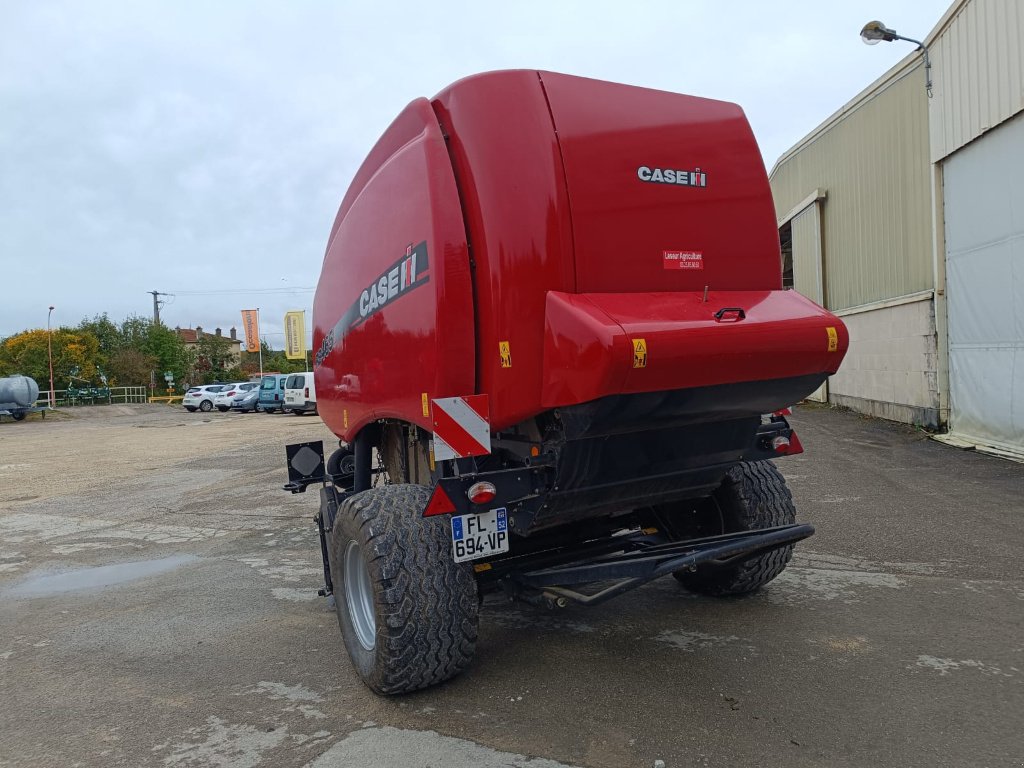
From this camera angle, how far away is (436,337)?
3369 millimetres

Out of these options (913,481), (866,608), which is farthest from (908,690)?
(913,481)

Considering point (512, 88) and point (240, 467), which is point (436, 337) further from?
point (240, 467)

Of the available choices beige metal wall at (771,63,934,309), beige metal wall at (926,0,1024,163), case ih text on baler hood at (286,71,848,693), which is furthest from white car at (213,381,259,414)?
case ih text on baler hood at (286,71,848,693)

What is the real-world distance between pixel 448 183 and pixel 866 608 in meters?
3.62

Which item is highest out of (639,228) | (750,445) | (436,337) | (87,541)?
(639,228)

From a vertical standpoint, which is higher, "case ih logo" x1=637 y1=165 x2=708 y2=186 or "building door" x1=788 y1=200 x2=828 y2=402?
"building door" x1=788 y1=200 x2=828 y2=402

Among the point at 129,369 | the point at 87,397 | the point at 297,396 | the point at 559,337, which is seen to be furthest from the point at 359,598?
the point at 129,369

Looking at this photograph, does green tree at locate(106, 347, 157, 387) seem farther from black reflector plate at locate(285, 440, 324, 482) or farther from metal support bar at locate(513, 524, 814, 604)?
metal support bar at locate(513, 524, 814, 604)

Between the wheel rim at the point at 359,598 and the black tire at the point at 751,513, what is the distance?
209 cm

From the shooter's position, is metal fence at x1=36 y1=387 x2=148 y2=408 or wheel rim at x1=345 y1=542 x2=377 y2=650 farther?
metal fence at x1=36 y1=387 x2=148 y2=408

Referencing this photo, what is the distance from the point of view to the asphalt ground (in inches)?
121

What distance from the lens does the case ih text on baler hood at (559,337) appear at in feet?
10.3

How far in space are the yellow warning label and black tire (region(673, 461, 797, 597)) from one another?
187 centimetres

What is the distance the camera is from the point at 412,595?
11.0 feet
